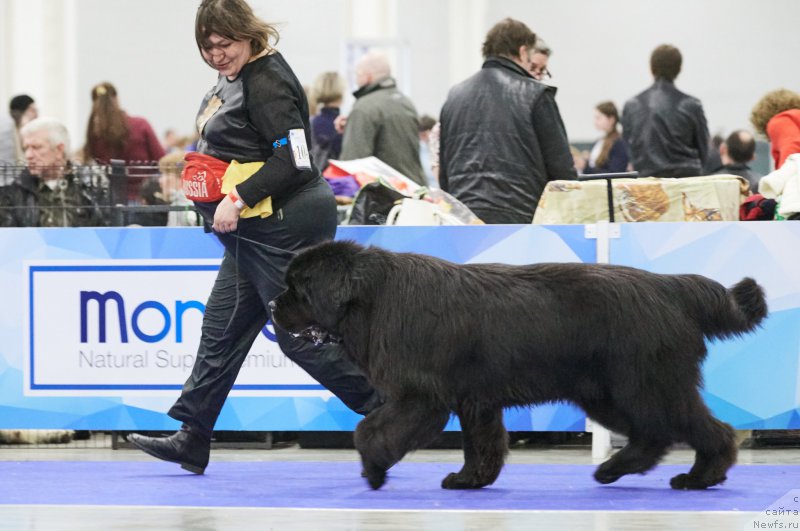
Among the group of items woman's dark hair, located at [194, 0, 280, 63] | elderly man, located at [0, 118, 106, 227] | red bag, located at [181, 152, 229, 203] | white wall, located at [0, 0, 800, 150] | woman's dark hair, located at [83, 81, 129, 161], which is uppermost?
white wall, located at [0, 0, 800, 150]

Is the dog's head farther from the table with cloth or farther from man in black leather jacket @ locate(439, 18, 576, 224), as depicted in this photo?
man in black leather jacket @ locate(439, 18, 576, 224)

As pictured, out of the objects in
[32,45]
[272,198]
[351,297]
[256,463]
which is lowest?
[256,463]

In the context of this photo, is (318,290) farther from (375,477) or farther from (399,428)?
(375,477)

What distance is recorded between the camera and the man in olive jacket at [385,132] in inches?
328

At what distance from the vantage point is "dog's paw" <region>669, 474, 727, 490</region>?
4793 millimetres

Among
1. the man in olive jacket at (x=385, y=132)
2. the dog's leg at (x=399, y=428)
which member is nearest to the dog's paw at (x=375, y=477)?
the dog's leg at (x=399, y=428)

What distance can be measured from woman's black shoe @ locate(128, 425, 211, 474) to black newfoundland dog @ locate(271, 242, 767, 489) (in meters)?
0.85

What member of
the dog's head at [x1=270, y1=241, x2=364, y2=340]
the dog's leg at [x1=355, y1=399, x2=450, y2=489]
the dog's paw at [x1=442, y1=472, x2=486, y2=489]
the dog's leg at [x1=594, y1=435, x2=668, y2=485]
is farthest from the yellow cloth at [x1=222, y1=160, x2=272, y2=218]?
the dog's leg at [x1=594, y1=435, x2=668, y2=485]

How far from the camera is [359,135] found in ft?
27.3

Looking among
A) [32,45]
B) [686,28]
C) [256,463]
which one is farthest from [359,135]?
[686,28]

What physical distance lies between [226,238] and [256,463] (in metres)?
1.26

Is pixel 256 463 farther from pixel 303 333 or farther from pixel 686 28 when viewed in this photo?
pixel 686 28

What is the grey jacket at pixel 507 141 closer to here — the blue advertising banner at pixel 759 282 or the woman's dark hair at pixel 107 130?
the blue advertising banner at pixel 759 282

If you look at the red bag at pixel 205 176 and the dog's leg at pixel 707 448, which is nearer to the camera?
the dog's leg at pixel 707 448
